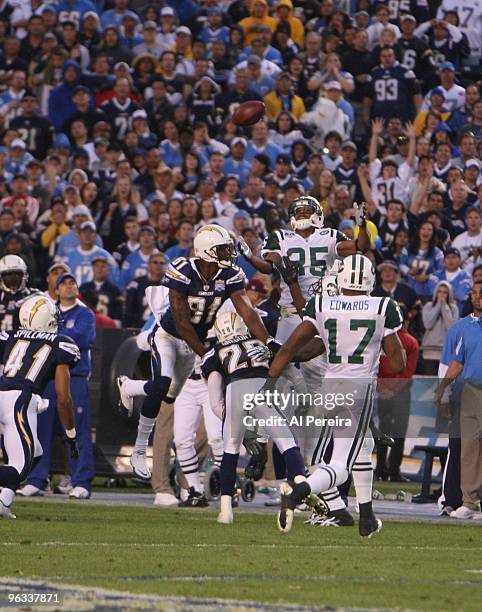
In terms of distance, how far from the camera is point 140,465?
12773 mm

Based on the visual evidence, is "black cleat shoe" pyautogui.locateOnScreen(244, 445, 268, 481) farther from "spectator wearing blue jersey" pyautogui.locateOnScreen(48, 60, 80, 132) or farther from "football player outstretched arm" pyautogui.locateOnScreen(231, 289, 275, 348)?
"spectator wearing blue jersey" pyautogui.locateOnScreen(48, 60, 80, 132)

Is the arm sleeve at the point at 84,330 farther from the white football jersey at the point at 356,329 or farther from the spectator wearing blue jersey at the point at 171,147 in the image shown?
the spectator wearing blue jersey at the point at 171,147

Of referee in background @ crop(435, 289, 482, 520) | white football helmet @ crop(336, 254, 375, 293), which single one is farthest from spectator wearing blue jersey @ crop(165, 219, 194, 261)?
white football helmet @ crop(336, 254, 375, 293)

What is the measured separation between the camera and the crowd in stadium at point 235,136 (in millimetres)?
17516

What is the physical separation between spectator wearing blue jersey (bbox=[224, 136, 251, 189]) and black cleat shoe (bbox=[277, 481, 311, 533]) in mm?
10337

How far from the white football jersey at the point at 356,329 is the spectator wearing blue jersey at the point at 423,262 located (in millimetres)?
7233

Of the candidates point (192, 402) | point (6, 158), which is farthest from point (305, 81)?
point (192, 402)

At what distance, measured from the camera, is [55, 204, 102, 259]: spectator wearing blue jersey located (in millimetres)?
18188

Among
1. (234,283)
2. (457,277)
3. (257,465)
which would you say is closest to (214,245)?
(234,283)

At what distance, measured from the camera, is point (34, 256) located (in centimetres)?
1847

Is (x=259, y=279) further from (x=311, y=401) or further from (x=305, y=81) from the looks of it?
(x=305, y=81)

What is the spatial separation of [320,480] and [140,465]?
3.32 m

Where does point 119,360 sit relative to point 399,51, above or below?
below

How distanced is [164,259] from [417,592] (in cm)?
900
